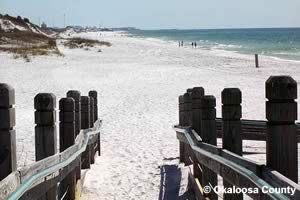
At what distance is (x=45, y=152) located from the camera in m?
5.84

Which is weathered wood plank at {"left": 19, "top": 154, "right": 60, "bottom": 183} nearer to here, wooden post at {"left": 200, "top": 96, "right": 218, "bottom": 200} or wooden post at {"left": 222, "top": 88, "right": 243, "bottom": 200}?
wooden post at {"left": 222, "top": 88, "right": 243, "bottom": 200}

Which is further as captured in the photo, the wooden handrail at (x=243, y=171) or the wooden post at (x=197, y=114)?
the wooden post at (x=197, y=114)

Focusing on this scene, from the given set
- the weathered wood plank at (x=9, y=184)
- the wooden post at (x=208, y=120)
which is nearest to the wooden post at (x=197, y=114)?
the wooden post at (x=208, y=120)

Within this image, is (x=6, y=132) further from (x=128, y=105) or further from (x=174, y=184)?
(x=128, y=105)

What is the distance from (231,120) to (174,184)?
3206 mm

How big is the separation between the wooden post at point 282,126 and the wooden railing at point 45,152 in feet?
5.96

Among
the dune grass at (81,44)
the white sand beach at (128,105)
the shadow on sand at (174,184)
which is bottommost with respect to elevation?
the shadow on sand at (174,184)

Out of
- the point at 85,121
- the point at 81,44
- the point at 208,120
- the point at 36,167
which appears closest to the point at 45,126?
the point at 36,167

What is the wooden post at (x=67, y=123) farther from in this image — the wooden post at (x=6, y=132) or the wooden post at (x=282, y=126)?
the wooden post at (x=282, y=126)

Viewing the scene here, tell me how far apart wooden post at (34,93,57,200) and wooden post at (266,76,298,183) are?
2.39 m

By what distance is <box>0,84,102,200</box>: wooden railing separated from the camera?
4.27 meters

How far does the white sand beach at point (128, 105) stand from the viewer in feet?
29.7

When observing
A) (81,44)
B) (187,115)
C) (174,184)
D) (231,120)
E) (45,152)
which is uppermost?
(81,44)

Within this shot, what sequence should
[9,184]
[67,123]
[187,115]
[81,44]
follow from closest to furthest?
[9,184] → [67,123] → [187,115] → [81,44]
